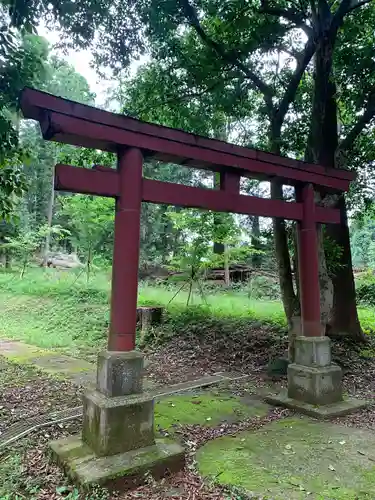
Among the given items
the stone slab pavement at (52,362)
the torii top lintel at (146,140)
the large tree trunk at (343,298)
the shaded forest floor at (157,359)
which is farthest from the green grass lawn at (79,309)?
the torii top lintel at (146,140)

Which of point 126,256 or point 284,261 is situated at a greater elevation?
point 284,261

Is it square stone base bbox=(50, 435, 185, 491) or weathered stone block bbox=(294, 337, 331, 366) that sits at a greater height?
weathered stone block bbox=(294, 337, 331, 366)

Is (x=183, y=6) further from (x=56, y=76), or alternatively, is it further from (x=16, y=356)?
(x=56, y=76)

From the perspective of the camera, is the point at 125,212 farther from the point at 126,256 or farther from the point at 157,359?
the point at 157,359

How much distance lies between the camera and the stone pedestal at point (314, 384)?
435 centimetres

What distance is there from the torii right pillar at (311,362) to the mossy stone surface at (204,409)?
376 mm

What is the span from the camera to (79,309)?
10914 mm

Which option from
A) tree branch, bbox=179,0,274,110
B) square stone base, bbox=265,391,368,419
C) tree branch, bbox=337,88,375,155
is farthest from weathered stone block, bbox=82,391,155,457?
tree branch, bbox=179,0,274,110

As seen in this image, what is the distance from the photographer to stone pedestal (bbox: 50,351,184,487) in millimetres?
2781

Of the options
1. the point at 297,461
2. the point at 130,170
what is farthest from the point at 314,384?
the point at 130,170

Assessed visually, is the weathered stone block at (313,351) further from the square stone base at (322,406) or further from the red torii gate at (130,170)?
the red torii gate at (130,170)

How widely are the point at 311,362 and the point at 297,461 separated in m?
1.59

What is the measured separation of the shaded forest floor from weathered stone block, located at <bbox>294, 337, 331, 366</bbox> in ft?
2.05

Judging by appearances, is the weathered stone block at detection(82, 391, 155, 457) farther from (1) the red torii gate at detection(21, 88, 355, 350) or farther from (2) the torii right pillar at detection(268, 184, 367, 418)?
(2) the torii right pillar at detection(268, 184, 367, 418)
